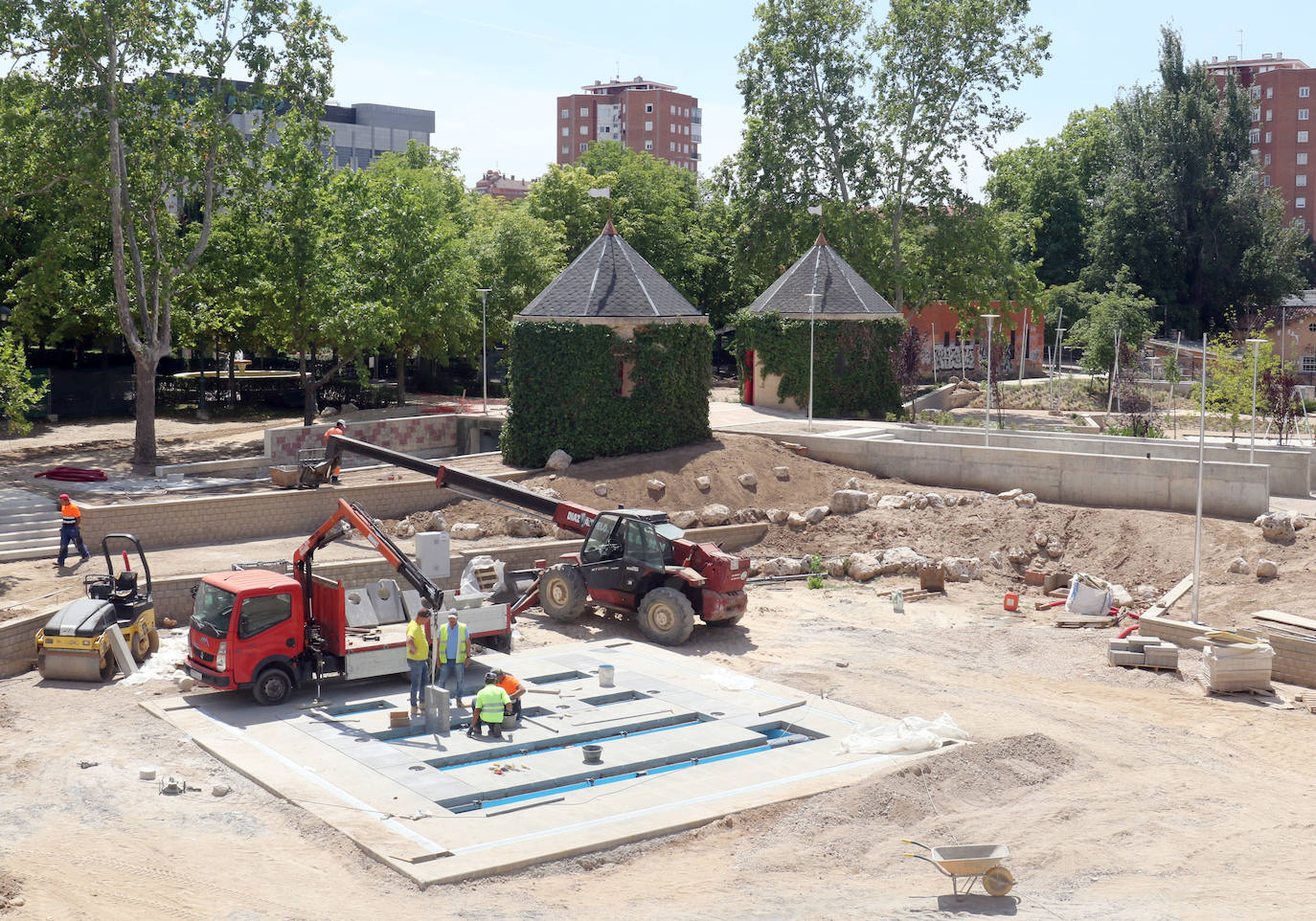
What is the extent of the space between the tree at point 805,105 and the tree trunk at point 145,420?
27.0 m

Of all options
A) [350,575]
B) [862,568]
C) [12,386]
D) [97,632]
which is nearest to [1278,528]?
[862,568]

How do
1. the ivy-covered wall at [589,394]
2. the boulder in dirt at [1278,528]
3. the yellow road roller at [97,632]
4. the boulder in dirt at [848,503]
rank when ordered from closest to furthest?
the yellow road roller at [97,632], the boulder in dirt at [1278,528], the boulder in dirt at [848,503], the ivy-covered wall at [589,394]

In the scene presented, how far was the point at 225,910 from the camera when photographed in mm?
11586

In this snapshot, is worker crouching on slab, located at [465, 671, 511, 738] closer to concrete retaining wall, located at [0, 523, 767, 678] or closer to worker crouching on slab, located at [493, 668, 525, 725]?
worker crouching on slab, located at [493, 668, 525, 725]

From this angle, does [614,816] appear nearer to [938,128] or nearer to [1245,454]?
[1245,454]

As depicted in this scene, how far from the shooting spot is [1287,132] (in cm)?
10306

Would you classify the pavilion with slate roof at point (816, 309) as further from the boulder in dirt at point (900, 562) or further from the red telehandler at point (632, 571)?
the red telehandler at point (632, 571)

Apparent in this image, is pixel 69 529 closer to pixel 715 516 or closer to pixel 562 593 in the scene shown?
pixel 562 593

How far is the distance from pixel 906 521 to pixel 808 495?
304cm

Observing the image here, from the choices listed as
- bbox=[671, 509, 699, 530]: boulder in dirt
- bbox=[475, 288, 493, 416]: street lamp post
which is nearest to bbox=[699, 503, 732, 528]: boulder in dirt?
bbox=[671, 509, 699, 530]: boulder in dirt

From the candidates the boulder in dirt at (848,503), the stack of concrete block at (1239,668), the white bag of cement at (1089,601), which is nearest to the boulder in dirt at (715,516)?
the boulder in dirt at (848,503)

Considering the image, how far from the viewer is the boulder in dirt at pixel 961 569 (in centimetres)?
2719

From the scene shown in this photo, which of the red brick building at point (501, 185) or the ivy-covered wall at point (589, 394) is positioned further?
the red brick building at point (501, 185)

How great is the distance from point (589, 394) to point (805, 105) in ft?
73.4
